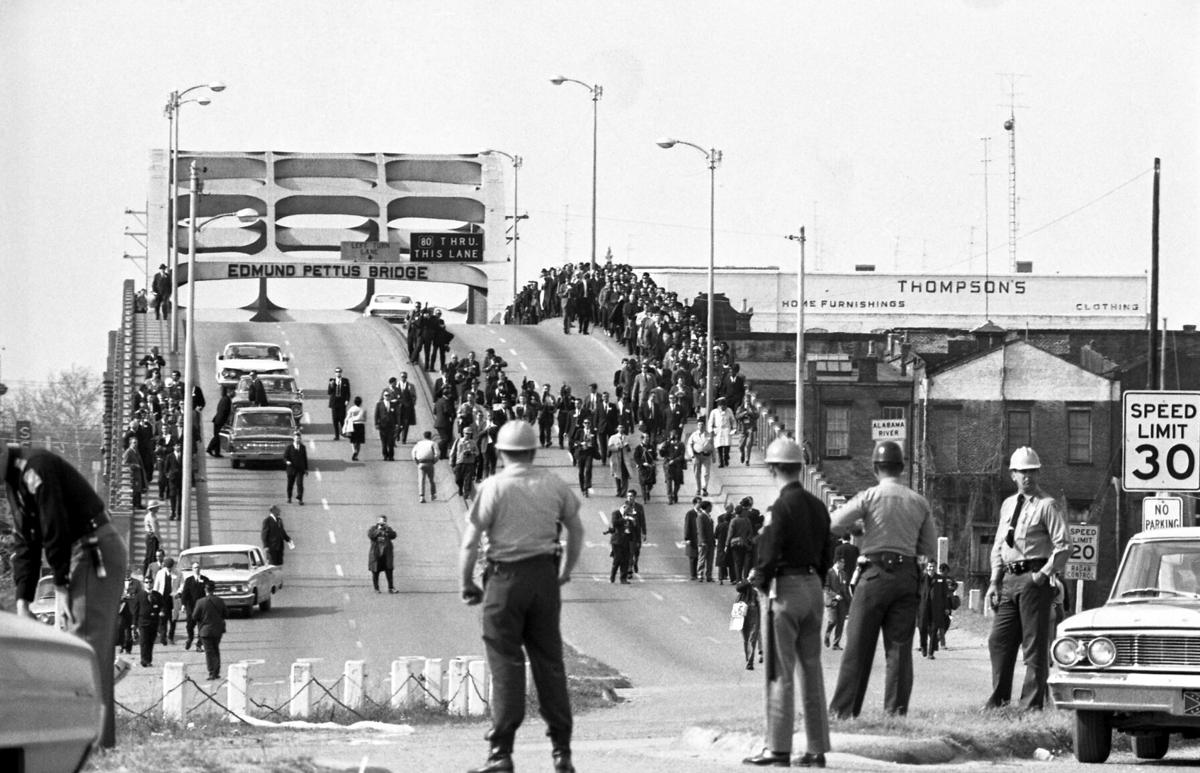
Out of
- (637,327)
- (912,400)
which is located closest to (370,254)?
(912,400)

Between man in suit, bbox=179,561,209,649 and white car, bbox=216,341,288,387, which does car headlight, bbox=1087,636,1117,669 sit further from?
white car, bbox=216,341,288,387

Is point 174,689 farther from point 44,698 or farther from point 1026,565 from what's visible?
point 44,698

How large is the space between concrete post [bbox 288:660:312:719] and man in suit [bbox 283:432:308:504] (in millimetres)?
23143

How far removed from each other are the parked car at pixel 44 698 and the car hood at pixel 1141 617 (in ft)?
23.7

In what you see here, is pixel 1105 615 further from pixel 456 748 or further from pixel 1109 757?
pixel 456 748

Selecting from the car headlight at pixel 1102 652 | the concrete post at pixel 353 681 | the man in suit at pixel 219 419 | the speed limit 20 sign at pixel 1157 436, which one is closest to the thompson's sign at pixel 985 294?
the man in suit at pixel 219 419

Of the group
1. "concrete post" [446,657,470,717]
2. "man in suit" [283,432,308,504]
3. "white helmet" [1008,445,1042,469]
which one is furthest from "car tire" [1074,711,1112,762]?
"man in suit" [283,432,308,504]

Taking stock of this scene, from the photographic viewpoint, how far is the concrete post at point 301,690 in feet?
80.2

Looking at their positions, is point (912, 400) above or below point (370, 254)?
below

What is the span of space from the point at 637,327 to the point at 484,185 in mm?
46444

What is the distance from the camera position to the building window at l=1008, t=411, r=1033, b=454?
76125 millimetres

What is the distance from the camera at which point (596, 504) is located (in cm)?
4897

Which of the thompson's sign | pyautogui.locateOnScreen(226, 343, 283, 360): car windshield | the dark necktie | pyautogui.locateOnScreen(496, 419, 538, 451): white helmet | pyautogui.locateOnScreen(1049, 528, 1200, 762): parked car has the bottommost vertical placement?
pyautogui.locateOnScreen(1049, 528, 1200, 762): parked car

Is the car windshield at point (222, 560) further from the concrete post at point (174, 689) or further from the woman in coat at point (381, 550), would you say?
the concrete post at point (174, 689)
